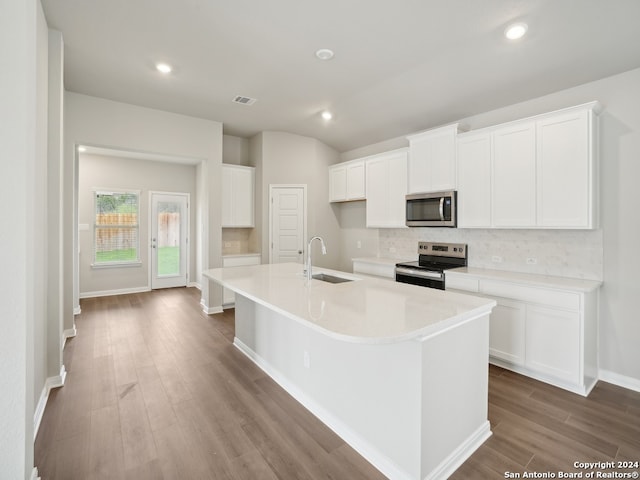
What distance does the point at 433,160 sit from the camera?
13.0 ft

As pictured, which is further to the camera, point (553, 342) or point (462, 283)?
point (462, 283)

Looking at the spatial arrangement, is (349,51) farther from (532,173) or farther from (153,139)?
(153,139)

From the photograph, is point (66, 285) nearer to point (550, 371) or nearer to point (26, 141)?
point (26, 141)

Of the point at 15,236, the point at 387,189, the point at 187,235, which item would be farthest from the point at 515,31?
the point at 187,235

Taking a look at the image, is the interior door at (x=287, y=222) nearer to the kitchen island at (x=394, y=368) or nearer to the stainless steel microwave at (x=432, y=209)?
the stainless steel microwave at (x=432, y=209)

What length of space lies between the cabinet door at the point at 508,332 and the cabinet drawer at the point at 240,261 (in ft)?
12.3

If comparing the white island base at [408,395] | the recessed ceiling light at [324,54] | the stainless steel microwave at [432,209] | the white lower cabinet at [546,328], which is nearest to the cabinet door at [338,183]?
the stainless steel microwave at [432,209]

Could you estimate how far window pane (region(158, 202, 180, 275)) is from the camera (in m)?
6.84

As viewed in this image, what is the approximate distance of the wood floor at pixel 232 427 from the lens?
1833mm

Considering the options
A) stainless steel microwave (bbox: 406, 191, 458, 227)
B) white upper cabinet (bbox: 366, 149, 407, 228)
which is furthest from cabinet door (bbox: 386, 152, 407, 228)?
stainless steel microwave (bbox: 406, 191, 458, 227)

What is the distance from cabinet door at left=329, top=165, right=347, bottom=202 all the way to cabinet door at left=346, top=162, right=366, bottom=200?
9cm

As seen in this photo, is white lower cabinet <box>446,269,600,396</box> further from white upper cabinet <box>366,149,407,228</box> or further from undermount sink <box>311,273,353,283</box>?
white upper cabinet <box>366,149,407,228</box>

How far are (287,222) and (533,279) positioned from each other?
3.72m

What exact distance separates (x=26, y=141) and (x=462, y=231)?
412 centimetres
